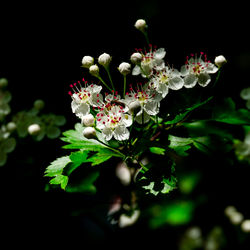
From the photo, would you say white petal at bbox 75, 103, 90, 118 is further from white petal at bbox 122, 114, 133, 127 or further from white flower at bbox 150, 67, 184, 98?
white flower at bbox 150, 67, 184, 98

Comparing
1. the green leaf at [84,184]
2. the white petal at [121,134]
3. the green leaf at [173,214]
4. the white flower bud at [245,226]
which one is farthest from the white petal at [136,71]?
the white flower bud at [245,226]

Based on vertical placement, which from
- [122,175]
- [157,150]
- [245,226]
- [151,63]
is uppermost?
[151,63]

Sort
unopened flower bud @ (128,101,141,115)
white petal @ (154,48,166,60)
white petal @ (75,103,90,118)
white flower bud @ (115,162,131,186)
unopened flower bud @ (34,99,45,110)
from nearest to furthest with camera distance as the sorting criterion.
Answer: unopened flower bud @ (128,101,141,115) → white petal @ (75,103,90,118) → white petal @ (154,48,166,60) → white flower bud @ (115,162,131,186) → unopened flower bud @ (34,99,45,110)

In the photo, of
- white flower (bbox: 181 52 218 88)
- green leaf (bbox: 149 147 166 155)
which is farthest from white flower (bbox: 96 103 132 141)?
white flower (bbox: 181 52 218 88)

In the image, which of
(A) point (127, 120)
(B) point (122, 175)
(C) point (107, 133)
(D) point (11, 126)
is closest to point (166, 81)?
(A) point (127, 120)

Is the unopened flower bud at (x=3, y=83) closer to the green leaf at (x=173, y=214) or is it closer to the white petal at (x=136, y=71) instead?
the white petal at (x=136, y=71)

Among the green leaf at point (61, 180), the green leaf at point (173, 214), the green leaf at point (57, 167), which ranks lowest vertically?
the green leaf at point (173, 214)

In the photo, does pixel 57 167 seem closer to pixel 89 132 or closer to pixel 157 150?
pixel 89 132
